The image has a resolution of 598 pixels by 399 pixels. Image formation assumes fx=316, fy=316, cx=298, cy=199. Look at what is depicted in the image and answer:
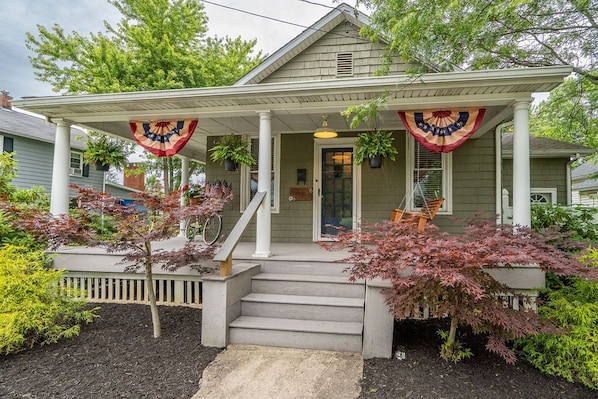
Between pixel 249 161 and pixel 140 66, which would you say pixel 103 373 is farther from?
pixel 140 66

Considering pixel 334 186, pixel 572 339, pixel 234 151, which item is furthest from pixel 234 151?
pixel 572 339

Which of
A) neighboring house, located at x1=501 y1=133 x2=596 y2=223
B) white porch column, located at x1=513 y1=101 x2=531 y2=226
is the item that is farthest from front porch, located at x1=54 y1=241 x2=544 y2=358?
neighboring house, located at x1=501 y1=133 x2=596 y2=223

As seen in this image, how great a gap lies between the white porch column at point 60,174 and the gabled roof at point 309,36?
10.8 feet

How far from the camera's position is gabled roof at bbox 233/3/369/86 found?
6.50 meters

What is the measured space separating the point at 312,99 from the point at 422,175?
112 inches

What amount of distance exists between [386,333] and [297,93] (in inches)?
121

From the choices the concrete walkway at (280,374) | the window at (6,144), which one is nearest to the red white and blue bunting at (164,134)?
the concrete walkway at (280,374)

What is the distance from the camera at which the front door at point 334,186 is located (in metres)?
6.18

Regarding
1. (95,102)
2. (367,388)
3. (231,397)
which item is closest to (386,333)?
(367,388)

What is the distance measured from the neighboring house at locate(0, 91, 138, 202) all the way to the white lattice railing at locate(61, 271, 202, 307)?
26.4 feet

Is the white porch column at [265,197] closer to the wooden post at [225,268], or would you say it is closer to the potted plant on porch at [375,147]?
the wooden post at [225,268]

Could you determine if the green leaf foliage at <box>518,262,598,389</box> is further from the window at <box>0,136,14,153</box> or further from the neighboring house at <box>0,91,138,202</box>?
the window at <box>0,136,14,153</box>

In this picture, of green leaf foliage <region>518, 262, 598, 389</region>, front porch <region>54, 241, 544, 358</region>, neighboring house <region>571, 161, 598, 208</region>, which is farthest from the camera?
neighboring house <region>571, 161, 598, 208</region>

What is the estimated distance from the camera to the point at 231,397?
96.0 inches
